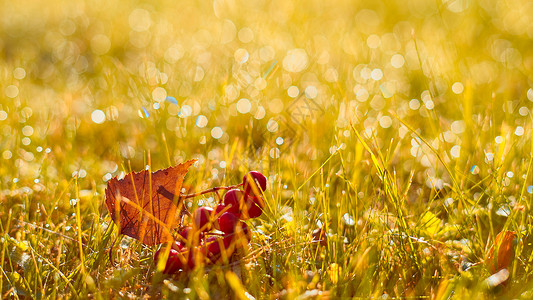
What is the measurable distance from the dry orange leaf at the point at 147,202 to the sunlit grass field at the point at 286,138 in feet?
0.24

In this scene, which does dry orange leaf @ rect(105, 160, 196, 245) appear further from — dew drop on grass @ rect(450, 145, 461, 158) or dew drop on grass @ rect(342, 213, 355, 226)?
dew drop on grass @ rect(450, 145, 461, 158)

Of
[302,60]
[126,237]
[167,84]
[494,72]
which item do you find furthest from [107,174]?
[494,72]

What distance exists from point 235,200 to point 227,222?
0.07m

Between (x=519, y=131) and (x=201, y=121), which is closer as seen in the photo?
(x=519, y=131)

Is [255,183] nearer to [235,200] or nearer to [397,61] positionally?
[235,200]

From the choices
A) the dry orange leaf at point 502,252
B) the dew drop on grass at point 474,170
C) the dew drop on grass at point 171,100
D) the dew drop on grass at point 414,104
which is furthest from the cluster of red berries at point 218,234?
the dew drop on grass at point 414,104

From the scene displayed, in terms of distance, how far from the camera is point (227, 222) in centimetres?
127

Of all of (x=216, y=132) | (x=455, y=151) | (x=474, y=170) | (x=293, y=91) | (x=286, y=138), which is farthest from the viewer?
(x=293, y=91)

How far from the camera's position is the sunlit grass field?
4.32 ft

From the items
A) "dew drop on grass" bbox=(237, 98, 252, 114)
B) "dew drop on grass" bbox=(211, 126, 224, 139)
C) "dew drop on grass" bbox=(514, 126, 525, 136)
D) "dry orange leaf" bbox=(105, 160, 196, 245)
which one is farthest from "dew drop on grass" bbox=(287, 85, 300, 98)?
"dry orange leaf" bbox=(105, 160, 196, 245)

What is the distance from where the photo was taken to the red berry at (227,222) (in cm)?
127

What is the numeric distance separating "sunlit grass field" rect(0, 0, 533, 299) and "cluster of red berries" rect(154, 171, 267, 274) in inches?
1.7

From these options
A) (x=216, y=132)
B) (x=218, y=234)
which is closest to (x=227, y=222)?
(x=218, y=234)

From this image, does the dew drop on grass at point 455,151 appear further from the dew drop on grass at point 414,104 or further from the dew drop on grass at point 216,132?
the dew drop on grass at point 216,132
